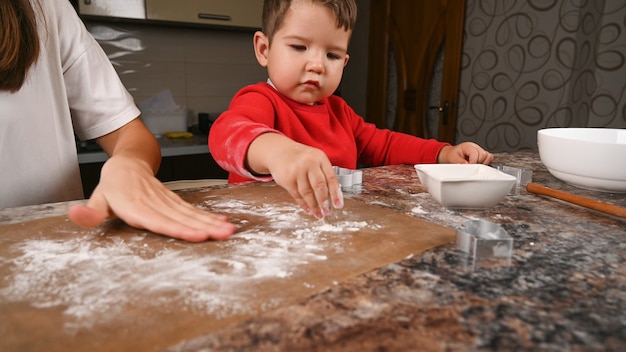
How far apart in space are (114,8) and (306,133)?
1.67m

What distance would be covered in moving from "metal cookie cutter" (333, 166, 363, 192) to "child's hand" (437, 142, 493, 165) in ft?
1.26

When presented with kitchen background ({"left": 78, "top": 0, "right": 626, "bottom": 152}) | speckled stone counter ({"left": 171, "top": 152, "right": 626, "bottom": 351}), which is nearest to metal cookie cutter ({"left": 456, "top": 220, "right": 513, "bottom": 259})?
speckled stone counter ({"left": 171, "top": 152, "right": 626, "bottom": 351})

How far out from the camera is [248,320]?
1.19ft

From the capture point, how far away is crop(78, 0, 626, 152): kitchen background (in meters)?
2.32

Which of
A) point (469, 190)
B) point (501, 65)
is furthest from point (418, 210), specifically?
point (501, 65)

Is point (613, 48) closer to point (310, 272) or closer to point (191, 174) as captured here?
point (191, 174)

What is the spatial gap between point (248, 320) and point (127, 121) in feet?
2.73

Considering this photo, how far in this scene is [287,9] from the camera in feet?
3.42

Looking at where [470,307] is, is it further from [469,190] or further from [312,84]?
[312,84]

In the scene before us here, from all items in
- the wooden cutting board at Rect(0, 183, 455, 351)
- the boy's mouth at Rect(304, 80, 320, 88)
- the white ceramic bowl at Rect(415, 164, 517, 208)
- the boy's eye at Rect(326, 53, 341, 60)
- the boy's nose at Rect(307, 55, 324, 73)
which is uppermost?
the boy's eye at Rect(326, 53, 341, 60)

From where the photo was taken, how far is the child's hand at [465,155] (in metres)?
1.11

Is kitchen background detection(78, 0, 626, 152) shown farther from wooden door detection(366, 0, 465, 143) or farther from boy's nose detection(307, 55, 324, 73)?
boy's nose detection(307, 55, 324, 73)

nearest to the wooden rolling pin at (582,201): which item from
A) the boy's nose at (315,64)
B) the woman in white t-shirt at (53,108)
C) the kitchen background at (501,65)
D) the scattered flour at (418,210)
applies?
the scattered flour at (418,210)

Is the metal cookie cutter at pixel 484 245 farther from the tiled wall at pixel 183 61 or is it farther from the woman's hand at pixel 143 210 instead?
the tiled wall at pixel 183 61
